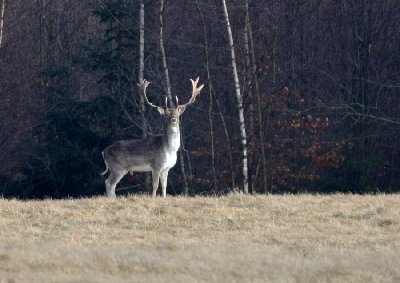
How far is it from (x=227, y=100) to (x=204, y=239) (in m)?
19.5

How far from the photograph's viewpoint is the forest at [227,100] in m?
31.3

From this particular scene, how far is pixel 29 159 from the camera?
108ft

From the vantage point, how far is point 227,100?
34625mm

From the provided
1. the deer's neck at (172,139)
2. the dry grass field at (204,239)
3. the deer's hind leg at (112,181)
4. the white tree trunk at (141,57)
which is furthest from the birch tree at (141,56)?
the dry grass field at (204,239)

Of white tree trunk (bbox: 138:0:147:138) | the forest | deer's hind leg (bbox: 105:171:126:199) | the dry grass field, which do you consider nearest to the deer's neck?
deer's hind leg (bbox: 105:171:126:199)

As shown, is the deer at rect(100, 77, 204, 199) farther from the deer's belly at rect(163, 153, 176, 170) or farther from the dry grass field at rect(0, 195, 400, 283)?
the dry grass field at rect(0, 195, 400, 283)

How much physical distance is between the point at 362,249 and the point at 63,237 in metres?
4.30

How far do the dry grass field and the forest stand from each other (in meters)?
11.9

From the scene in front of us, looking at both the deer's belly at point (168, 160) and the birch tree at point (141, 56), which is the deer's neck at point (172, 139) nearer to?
the deer's belly at point (168, 160)

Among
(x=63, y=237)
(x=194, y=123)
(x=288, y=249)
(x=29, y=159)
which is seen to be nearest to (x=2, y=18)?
(x=29, y=159)

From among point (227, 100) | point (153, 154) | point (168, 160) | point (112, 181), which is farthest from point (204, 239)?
point (227, 100)

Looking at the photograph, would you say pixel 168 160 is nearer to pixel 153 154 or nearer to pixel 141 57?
pixel 153 154

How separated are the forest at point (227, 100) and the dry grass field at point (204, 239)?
1195 cm

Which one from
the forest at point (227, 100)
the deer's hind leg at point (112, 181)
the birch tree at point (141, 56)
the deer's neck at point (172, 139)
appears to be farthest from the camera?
the forest at point (227, 100)
